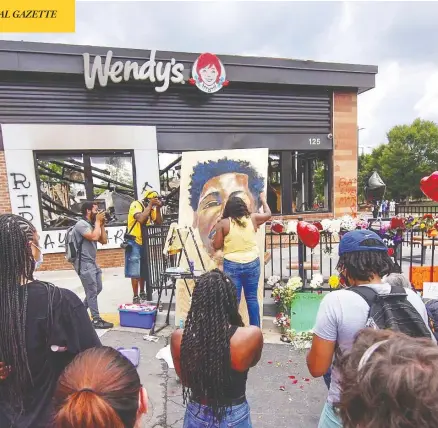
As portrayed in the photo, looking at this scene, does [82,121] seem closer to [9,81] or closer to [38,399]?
[9,81]

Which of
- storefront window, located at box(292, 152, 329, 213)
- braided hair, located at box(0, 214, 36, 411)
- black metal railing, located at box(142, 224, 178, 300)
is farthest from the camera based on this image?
storefront window, located at box(292, 152, 329, 213)

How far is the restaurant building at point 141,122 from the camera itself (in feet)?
24.5

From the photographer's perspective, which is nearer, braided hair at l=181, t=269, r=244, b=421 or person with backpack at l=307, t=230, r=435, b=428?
person with backpack at l=307, t=230, r=435, b=428

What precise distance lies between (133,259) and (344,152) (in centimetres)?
736

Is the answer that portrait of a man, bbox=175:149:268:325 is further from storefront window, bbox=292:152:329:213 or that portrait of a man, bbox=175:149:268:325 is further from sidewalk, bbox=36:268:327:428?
storefront window, bbox=292:152:329:213

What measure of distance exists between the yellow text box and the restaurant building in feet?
2.76

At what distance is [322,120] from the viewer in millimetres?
9609

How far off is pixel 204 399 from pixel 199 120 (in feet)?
25.5

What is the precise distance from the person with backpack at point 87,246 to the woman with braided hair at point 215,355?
2.86 m

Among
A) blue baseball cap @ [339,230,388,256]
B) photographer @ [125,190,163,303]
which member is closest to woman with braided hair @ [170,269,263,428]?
blue baseball cap @ [339,230,388,256]

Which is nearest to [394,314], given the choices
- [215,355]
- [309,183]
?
[215,355]

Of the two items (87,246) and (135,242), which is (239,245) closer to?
(87,246)

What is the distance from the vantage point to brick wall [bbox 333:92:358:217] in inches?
381

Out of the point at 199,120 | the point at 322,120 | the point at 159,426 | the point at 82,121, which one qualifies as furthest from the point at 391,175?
the point at 159,426
